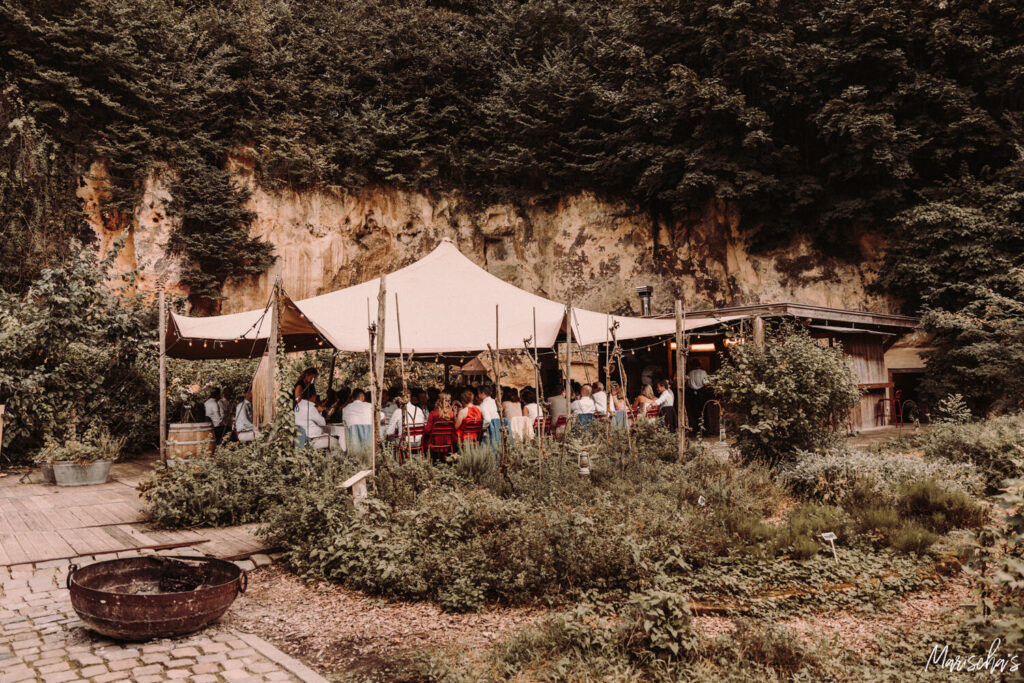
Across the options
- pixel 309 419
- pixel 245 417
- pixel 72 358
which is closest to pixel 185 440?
pixel 245 417

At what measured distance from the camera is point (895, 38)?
17625 mm

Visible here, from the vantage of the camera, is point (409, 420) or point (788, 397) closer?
point (788, 397)

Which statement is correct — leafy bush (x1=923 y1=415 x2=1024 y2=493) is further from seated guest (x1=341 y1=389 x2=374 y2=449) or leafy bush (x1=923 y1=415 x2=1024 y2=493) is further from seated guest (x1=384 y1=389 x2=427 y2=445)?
seated guest (x1=341 y1=389 x2=374 y2=449)

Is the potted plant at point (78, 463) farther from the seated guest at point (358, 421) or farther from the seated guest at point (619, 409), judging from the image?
the seated guest at point (619, 409)

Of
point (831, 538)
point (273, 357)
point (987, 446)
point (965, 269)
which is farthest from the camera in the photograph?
point (965, 269)

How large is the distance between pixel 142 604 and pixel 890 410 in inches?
679

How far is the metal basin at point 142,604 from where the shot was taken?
4.16 metres

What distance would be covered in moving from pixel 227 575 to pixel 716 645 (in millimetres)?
3415

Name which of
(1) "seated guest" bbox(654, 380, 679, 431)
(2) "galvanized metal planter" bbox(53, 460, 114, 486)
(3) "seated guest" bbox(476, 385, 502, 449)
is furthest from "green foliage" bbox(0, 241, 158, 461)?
(1) "seated guest" bbox(654, 380, 679, 431)

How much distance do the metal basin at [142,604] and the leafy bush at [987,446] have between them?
27.3 feet

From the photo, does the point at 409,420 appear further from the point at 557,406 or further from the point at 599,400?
the point at 599,400

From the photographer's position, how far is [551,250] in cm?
2216

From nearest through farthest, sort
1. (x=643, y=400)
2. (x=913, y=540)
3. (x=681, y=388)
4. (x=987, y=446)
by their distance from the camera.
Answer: (x=913, y=540), (x=987, y=446), (x=681, y=388), (x=643, y=400)

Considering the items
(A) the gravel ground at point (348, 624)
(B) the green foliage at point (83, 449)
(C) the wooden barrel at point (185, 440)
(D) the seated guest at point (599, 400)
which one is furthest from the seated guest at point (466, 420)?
(B) the green foliage at point (83, 449)
